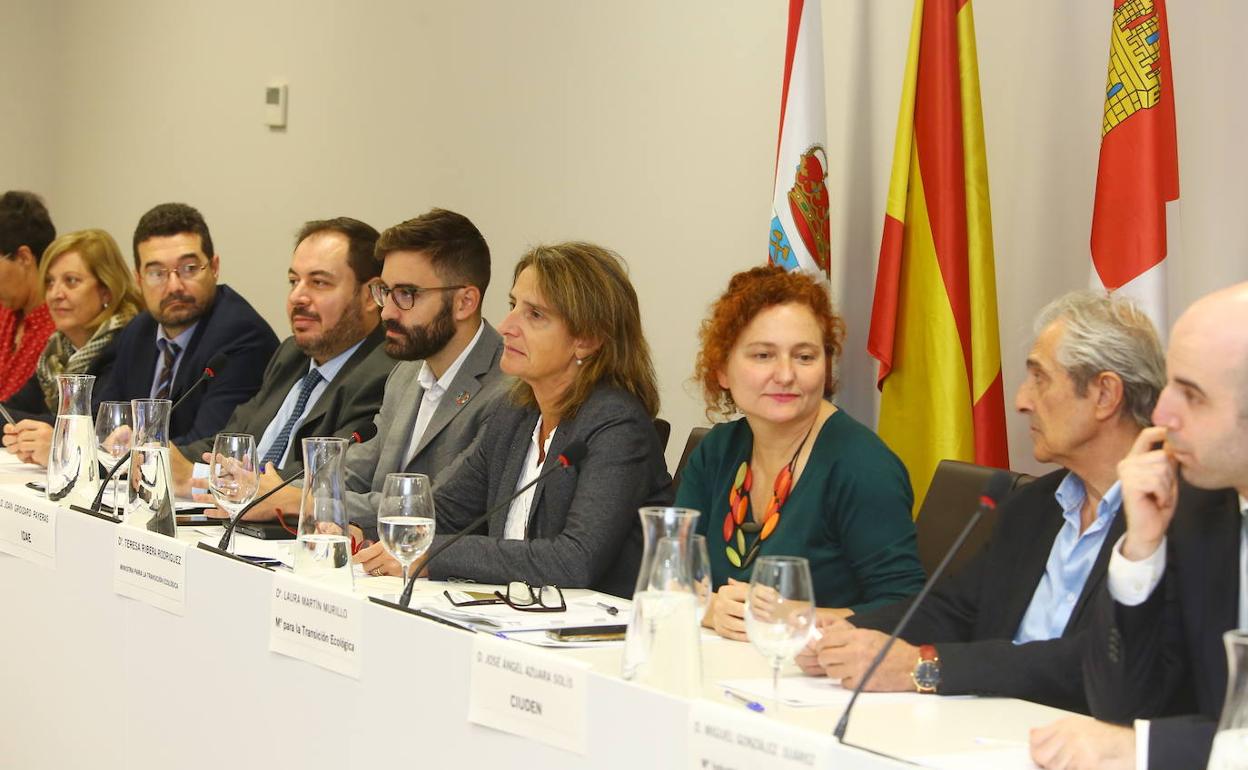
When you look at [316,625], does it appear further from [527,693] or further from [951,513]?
[951,513]

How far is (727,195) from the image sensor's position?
4285 millimetres

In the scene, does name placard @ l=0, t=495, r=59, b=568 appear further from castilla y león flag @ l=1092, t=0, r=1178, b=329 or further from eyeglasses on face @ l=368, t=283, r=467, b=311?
castilla y león flag @ l=1092, t=0, r=1178, b=329

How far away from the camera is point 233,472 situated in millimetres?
2615

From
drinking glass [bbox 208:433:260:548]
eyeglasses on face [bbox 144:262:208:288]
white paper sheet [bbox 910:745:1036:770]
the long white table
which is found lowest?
the long white table

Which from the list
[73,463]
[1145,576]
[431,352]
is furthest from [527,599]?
[431,352]

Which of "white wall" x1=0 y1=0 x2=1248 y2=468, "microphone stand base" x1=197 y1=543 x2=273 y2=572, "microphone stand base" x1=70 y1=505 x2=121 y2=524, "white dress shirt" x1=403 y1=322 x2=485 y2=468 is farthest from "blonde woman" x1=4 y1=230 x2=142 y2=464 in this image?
"microphone stand base" x1=197 y1=543 x2=273 y2=572

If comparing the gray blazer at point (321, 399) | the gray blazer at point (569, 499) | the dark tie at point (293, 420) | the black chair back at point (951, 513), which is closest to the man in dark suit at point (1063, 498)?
the black chair back at point (951, 513)

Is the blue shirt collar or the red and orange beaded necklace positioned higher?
the blue shirt collar

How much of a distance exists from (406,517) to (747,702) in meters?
0.73

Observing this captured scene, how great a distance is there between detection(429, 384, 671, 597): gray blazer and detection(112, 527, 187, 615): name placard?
44 cm

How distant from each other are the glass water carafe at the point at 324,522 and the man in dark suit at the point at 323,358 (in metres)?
1.33

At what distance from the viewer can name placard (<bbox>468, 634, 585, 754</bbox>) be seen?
1.67 m

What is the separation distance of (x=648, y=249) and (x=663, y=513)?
2.95m

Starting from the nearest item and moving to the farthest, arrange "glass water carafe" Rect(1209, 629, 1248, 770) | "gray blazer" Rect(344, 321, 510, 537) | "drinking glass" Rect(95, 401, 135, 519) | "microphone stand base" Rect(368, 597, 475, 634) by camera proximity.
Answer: "glass water carafe" Rect(1209, 629, 1248, 770)
"microphone stand base" Rect(368, 597, 475, 634)
"drinking glass" Rect(95, 401, 135, 519)
"gray blazer" Rect(344, 321, 510, 537)
